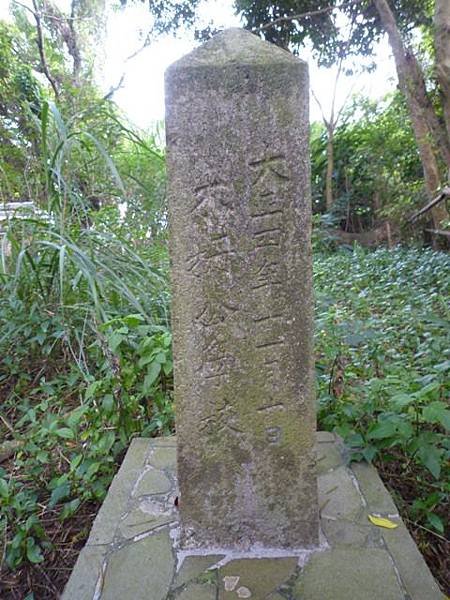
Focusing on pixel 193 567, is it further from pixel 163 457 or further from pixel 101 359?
pixel 101 359

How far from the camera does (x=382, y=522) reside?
136cm

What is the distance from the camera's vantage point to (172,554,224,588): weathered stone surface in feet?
3.95

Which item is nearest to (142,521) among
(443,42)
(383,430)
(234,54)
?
(383,430)

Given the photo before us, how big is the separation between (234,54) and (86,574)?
1.46 meters

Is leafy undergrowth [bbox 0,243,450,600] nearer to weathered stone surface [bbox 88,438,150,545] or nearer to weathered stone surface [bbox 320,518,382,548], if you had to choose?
weathered stone surface [bbox 88,438,150,545]

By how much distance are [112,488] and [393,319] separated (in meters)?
2.39

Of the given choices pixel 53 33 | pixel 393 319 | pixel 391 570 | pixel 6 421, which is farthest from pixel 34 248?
pixel 53 33

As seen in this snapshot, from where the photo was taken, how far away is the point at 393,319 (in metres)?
3.24

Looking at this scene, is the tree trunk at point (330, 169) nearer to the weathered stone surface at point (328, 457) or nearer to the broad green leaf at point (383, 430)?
the weathered stone surface at point (328, 457)

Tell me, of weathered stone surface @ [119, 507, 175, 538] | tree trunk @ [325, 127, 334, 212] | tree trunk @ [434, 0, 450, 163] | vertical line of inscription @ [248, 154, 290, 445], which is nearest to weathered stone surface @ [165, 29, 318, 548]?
vertical line of inscription @ [248, 154, 290, 445]

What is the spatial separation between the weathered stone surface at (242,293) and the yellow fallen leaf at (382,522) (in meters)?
0.20

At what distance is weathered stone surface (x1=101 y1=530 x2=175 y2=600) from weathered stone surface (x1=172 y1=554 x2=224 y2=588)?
3 cm

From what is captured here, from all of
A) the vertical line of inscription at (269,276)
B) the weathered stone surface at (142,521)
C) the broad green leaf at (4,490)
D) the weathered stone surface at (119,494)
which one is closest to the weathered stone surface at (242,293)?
the vertical line of inscription at (269,276)

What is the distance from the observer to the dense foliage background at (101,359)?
5.14ft
